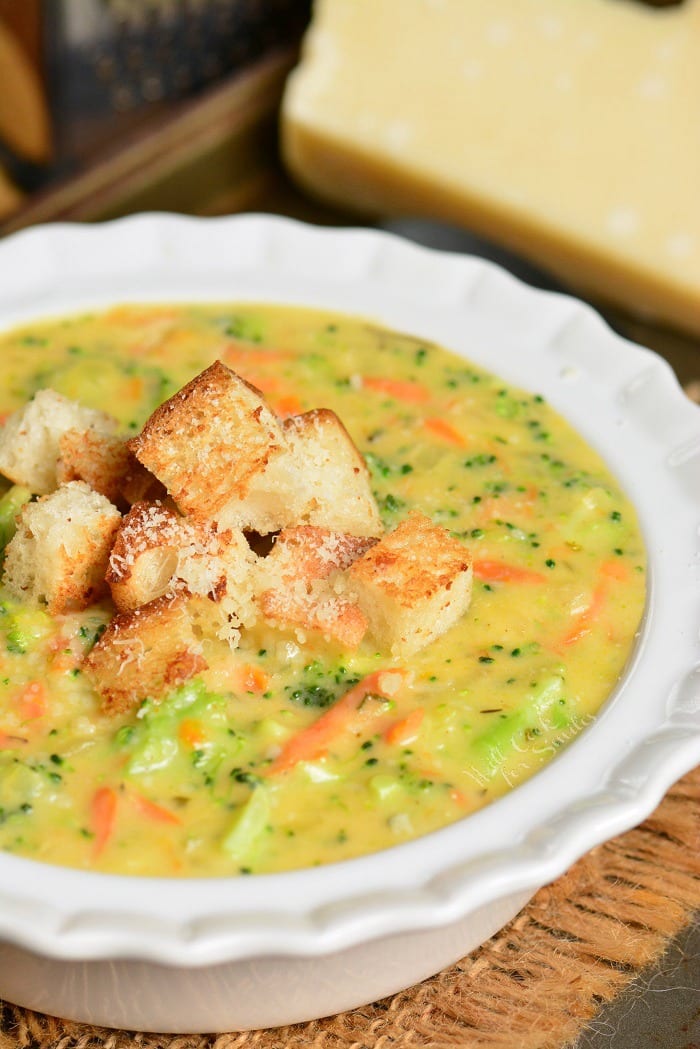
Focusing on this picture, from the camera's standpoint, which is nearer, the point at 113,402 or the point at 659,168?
the point at 113,402

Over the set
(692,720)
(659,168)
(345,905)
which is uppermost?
(345,905)

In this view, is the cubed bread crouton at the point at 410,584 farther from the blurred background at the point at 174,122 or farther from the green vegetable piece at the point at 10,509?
the blurred background at the point at 174,122

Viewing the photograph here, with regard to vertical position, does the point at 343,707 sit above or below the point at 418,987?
above

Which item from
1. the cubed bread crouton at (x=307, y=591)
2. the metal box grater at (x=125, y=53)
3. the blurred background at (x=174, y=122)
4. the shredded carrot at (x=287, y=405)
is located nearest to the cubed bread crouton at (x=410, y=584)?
the cubed bread crouton at (x=307, y=591)

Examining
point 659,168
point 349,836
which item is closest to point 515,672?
point 349,836

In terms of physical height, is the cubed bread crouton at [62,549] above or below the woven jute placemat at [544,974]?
above

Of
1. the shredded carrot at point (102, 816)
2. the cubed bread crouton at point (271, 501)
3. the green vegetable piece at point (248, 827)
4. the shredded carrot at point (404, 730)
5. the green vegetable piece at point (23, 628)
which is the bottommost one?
the shredded carrot at point (404, 730)

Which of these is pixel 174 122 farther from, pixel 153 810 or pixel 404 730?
pixel 153 810

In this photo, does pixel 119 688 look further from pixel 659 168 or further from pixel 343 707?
pixel 659 168
